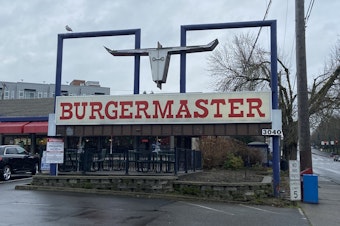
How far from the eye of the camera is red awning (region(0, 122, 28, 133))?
2933 centimetres

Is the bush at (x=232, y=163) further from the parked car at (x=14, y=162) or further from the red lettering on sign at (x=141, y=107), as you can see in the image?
the red lettering on sign at (x=141, y=107)

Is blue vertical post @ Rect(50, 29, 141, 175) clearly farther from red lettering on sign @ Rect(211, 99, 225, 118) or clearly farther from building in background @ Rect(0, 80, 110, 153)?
building in background @ Rect(0, 80, 110, 153)

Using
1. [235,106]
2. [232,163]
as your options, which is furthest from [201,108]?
[232,163]

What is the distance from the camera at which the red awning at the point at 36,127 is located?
28.4 meters

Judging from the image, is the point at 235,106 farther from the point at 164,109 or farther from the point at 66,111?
the point at 66,111

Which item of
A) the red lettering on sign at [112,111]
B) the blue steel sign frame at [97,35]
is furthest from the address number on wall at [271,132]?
the red lettering on sign at [112,111]

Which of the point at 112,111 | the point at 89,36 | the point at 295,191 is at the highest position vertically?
the point at 89,36

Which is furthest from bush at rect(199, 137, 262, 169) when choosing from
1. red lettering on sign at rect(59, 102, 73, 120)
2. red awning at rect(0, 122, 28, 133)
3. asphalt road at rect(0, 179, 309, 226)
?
red awning at rect(0, 122, 28, 133)

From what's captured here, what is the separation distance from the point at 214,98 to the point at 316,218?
5.38 m

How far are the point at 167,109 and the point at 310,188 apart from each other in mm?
5655

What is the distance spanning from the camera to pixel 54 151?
15.1m

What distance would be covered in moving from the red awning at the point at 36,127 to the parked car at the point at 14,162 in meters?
8.05

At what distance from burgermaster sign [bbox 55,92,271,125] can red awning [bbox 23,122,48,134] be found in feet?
45.2

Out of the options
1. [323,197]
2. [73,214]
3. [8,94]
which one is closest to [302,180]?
[323,197]
